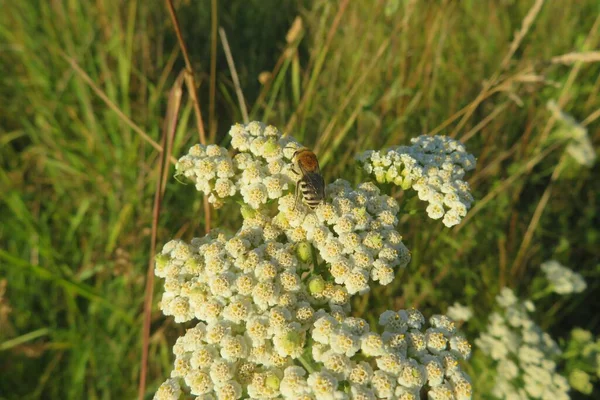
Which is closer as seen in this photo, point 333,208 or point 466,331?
point 333,208

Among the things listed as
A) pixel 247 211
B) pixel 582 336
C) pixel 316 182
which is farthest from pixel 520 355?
pixel 247 211

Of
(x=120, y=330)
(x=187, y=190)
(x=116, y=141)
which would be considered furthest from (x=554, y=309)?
(x=116, y=141)

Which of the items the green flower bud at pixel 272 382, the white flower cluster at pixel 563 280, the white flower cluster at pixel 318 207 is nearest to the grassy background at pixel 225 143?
the white flower cluster at pixel 563 280

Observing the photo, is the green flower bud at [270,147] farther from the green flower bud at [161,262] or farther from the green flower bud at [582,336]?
the green flower bud at [582,336]

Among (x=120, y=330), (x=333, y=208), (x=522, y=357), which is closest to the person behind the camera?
(x=333, y=208)

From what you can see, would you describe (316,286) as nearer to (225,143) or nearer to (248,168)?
(248,168)

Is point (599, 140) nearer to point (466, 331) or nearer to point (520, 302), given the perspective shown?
point (520, 302)
